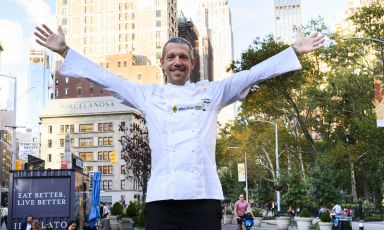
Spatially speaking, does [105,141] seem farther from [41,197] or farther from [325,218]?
[41,197]

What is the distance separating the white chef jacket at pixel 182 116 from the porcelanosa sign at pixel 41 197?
15492 mm

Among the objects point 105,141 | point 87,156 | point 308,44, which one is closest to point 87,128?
point 105,141

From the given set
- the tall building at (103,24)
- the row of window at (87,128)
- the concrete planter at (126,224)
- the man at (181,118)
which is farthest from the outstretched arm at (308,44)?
the tall building at (103,24)

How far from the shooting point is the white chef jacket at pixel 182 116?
3336 millimetres

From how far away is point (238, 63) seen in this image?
1283 inches

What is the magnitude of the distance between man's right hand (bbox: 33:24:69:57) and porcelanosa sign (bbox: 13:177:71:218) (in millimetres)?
15281

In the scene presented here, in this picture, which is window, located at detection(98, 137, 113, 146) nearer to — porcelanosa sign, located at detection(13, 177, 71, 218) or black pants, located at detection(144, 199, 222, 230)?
porcelanosa sign, located at detection(13, 177, 71, 218)

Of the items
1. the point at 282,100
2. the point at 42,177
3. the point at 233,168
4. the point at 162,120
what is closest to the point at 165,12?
the point at 233,168

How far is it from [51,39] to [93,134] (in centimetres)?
9188

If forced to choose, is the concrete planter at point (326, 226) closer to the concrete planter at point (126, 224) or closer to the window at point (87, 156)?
the concrete planter at point (126, 224)

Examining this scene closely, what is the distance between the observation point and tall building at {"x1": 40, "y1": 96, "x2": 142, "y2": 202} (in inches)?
3570

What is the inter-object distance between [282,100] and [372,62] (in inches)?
264

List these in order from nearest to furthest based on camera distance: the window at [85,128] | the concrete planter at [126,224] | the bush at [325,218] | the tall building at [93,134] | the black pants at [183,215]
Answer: the black pants at [183,215] < the bush at [325,218] < the concrete planter at [126,224] < the tall building at [93,134] < the window at [85,128]

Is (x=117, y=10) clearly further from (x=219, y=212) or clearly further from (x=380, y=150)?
(x=219, y=212)
